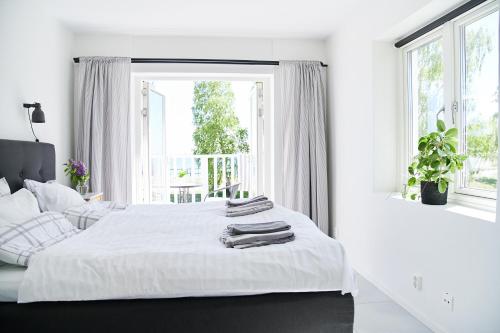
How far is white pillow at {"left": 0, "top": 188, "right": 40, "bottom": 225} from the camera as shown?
197 centimetres

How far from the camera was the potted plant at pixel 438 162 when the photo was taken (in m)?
2.36

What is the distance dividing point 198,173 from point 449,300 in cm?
474

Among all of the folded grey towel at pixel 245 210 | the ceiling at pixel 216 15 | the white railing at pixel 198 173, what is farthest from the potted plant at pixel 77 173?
the white railing at pixel 198 173

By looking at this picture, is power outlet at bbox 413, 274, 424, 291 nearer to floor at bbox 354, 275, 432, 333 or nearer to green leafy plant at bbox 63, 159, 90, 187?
floor at bbox 354, 275, 432, 333

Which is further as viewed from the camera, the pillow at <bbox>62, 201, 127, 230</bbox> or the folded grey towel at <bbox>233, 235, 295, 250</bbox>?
the pillow at <bbox>62, 201, 127, 230</bbox>

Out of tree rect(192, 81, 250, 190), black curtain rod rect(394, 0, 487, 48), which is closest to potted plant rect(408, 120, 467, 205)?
black curtain rod rect(394, 0, 487, 48)

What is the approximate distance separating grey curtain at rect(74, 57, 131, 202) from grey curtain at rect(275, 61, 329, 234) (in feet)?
6.07

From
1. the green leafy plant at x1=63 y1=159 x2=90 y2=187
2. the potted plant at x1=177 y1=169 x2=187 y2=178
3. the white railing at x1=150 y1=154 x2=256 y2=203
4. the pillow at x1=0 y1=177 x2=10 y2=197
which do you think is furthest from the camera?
the potted plant at x1=177 y1=169 x2=187 y2=178

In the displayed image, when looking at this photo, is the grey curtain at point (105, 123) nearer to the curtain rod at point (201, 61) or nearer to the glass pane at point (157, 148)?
the curtain rod at point (201, 61)

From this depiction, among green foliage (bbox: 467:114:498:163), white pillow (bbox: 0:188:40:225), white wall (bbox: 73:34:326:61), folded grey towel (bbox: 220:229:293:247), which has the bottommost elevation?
folded grey towel (bbox: 220:229:293:247)

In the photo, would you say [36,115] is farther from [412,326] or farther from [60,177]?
[412,326]

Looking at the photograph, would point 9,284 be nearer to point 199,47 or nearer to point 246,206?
point 246,206

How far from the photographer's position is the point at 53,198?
2.72 meters

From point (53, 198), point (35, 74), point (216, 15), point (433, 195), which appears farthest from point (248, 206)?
point (35, 74)
